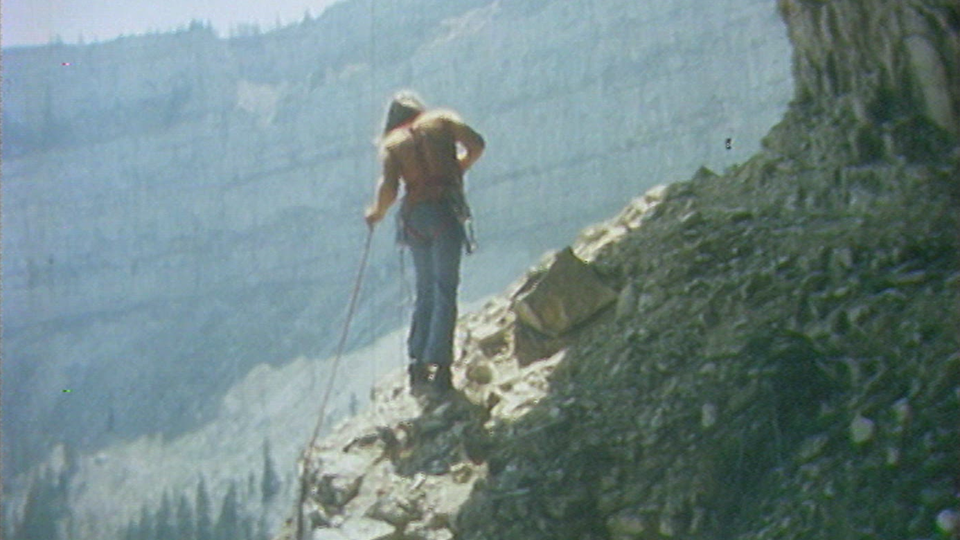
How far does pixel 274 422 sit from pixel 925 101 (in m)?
63.3

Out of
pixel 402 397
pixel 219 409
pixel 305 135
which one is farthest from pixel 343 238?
pixel 402 397

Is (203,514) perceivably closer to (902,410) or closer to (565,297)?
(565,297)

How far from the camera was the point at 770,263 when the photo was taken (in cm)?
500

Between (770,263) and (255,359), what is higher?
(770,263)

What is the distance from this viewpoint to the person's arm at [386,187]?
572 cm

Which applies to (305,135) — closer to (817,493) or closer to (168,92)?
(168,92)

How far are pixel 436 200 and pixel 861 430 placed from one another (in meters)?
2.97

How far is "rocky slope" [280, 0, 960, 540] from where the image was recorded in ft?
11.8

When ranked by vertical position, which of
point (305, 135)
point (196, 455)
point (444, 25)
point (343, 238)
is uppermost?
point (444, 25)

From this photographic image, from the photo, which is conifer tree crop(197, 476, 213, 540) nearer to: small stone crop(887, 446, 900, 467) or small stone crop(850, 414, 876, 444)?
small stone crop(850, 414, 876, 444)

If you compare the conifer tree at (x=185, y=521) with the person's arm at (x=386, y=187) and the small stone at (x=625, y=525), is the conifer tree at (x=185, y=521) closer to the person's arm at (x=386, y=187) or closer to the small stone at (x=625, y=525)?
the person's arm at (x=386, y=187)

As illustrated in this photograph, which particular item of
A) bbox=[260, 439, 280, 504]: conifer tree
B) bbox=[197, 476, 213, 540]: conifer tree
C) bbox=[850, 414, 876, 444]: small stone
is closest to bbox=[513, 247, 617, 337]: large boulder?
bbox=[850, 414, 876, 444]: small stone

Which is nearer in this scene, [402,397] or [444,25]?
[402,397]

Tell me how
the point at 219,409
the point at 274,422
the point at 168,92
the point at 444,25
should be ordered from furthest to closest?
the point at 168,92 → the point at 444,25 → the point at 219,409 → the point at 274,422
